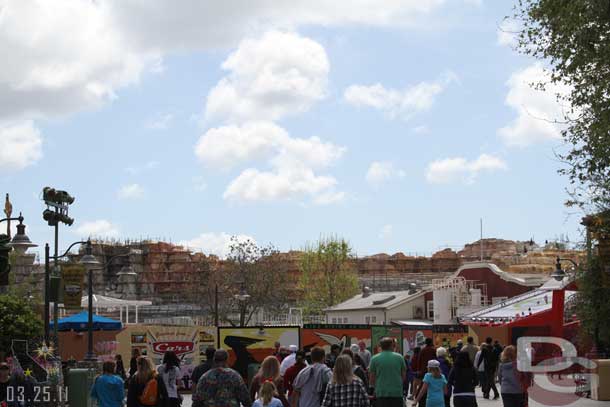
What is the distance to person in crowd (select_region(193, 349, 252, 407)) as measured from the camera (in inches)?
456

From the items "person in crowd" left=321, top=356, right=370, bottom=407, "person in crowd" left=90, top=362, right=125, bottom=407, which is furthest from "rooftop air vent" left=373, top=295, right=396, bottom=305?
"person in crowd" left=321, top=356, right=370, bottom=407

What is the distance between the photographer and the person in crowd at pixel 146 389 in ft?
43.7

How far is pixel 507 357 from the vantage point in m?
16.9

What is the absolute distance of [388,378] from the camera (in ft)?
49.5

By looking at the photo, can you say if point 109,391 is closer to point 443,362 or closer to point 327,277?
point 443,362

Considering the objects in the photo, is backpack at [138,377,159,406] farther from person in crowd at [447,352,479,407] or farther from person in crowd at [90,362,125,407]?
person in crowd at [447,352,479,407]

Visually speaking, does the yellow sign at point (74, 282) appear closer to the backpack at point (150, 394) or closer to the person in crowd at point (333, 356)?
the person in crowd at point (333, 356)

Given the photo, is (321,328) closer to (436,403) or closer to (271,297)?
(436,403)

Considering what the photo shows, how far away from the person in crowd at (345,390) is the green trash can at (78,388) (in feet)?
29.5

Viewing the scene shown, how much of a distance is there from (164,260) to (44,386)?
397ft

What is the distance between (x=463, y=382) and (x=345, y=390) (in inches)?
208

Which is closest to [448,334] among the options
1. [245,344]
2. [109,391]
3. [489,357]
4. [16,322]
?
[245,344]

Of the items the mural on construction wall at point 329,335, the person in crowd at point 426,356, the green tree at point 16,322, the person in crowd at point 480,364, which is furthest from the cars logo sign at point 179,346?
the person in crowd at point 426,356

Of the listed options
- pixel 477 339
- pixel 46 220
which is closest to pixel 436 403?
pixel 46 220
